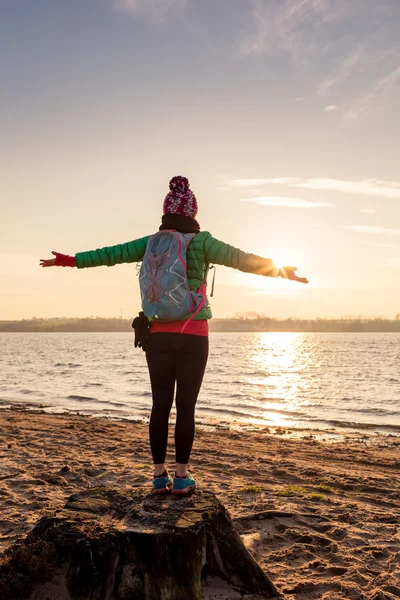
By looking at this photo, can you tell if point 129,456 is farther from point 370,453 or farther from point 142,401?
point 142,401

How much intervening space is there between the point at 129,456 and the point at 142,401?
49.5ft

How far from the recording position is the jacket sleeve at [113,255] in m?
4.61

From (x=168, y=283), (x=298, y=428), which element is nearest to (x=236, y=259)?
(x=168, y=283)

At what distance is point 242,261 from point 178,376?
3.80 feet

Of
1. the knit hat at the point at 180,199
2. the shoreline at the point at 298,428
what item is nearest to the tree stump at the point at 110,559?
the knit hat at the point at 180,199

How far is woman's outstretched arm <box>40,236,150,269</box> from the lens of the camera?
15.1 ft

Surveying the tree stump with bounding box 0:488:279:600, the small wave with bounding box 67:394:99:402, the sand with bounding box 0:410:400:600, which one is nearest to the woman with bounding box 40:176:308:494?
the tree stump with bounding box 0:488:279:600

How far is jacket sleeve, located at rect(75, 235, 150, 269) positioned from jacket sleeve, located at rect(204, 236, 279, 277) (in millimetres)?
658

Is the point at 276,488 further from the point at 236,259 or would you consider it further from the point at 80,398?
the point at 80,398

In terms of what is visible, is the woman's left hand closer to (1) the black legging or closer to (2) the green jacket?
(2) the green jacket

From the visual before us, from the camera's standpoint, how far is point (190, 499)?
4410mm

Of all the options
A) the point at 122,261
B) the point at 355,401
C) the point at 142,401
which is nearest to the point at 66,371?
the point at 142,401

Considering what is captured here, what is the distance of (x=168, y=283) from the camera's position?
14.0 ft

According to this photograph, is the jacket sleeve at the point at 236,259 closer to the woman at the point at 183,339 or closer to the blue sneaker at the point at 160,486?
the woman at the point at 183,339
